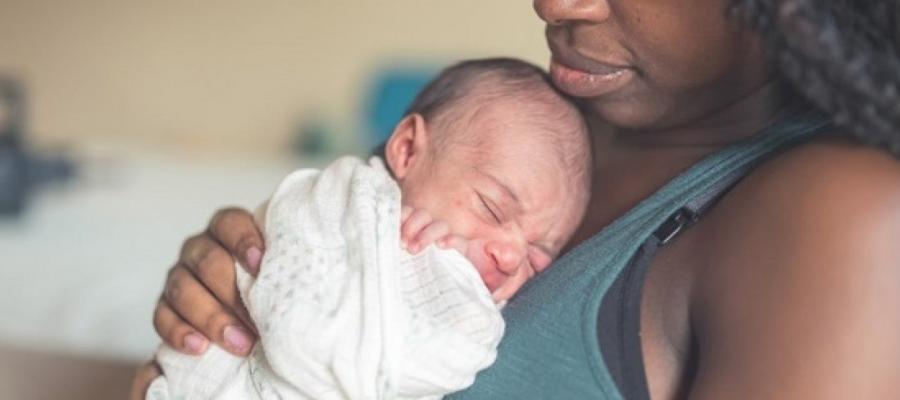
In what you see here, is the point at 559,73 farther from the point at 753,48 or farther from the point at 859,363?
the point at 859,363

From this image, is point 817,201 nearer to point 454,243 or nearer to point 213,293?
point 454,243

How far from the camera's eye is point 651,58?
1.05 metres

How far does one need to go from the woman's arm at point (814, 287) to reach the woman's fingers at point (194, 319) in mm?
390

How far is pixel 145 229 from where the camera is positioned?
310 cm

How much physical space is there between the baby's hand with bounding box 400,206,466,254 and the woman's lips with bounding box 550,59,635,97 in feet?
0.51

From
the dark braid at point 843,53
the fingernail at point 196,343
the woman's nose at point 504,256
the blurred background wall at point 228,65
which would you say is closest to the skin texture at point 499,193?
the woman's nose at point 504,256

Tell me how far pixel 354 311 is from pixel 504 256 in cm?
17

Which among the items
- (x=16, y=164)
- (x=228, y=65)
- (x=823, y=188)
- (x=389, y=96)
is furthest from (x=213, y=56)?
(x=823, y=188)

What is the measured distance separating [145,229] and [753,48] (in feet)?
7.40

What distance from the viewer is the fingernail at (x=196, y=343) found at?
113cm

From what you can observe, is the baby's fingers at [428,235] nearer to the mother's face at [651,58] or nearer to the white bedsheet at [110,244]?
the mother's face at [651,58]

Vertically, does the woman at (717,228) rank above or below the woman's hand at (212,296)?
above

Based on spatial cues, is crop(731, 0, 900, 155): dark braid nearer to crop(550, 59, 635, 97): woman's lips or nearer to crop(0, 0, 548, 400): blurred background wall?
crop(550, 59, 635, 97): woman's lips

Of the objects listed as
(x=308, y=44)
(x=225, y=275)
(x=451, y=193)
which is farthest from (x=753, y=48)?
(x=308, y=44)
